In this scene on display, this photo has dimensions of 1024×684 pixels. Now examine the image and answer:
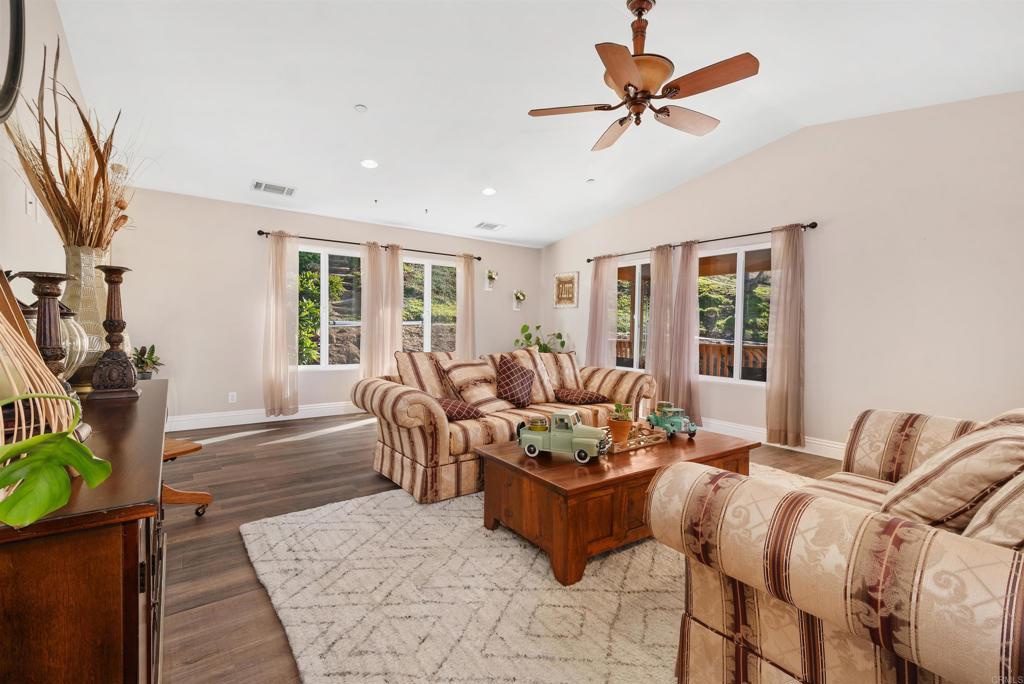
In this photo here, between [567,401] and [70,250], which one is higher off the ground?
[70,250]

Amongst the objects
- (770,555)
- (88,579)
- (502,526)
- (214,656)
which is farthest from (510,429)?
(88,579)

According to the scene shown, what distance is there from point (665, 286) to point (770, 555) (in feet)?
15.7

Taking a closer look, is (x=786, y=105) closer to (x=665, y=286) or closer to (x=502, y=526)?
(x=665, y=286)

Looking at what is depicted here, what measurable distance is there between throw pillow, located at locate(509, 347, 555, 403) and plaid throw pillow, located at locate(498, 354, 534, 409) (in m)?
0.08

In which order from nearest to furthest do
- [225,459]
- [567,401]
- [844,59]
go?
[844,59], [225,459], [567,401]

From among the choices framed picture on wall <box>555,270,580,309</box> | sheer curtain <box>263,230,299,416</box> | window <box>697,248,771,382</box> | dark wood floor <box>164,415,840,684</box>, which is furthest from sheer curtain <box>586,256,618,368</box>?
sheer curtain <box>263,230,299,416</box>

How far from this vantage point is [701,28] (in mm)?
2820

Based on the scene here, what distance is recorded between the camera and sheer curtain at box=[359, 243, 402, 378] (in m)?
5.80

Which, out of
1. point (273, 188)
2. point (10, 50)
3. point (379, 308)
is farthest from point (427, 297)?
point (10, 50)

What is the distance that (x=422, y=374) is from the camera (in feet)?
11.8

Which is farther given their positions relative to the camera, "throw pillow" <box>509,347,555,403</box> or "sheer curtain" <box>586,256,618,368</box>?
"sheer curtain" <box>586,256,618,368</box>

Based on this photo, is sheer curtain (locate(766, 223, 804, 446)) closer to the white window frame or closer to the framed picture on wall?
→ the framed picture on wall

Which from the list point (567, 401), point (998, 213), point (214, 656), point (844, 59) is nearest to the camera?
point (214, 656)

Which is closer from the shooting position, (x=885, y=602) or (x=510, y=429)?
(x=885, y=602)
